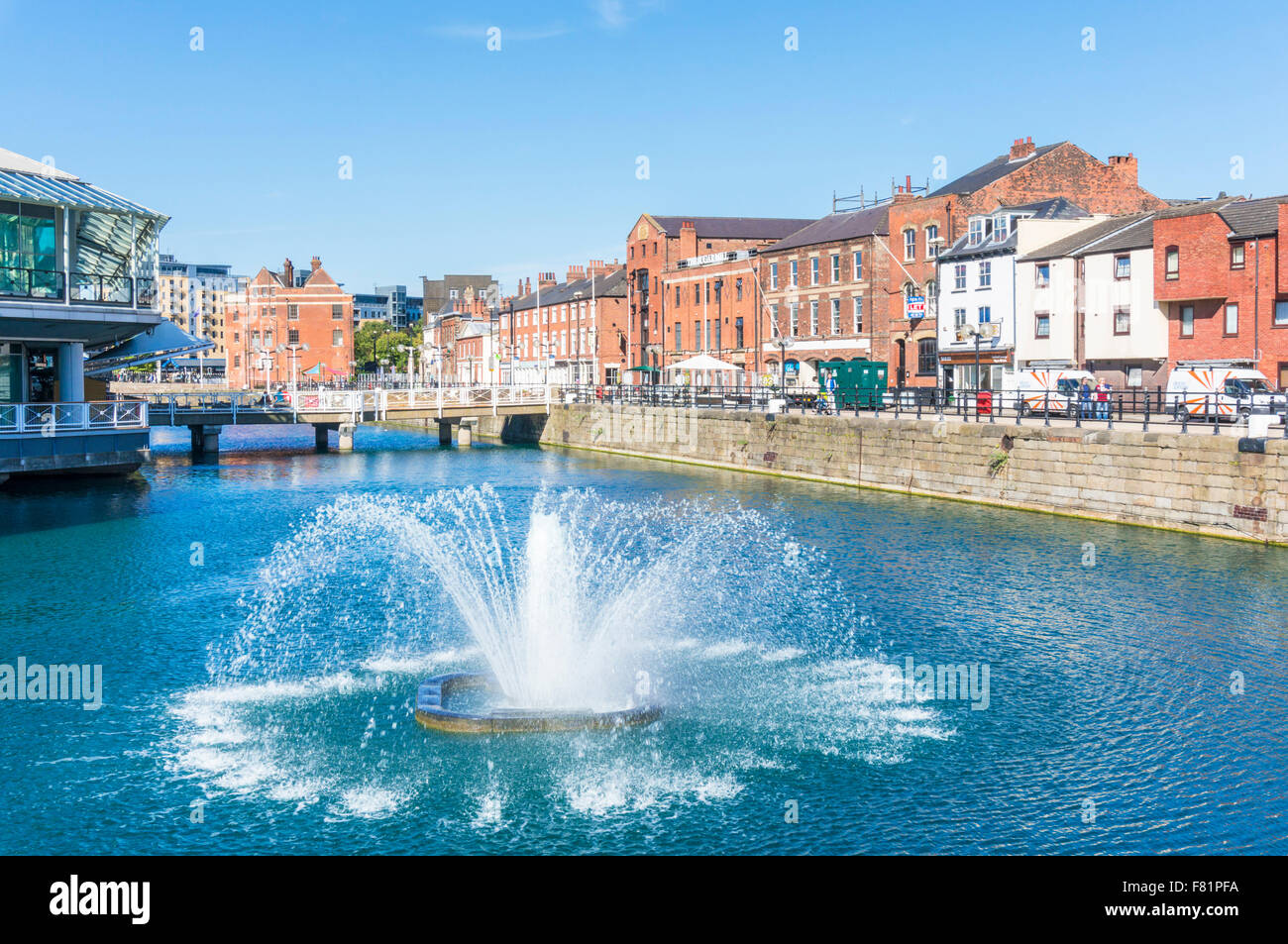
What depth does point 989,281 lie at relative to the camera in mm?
56031

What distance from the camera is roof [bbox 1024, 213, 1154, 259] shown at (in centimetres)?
4881

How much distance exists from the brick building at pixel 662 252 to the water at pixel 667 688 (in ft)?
184

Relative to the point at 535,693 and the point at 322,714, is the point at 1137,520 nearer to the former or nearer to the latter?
the point at 535,693

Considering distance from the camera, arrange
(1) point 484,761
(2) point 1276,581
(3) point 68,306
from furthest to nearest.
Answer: (3) point 68,306, (2) point 1276,581, (1) point 484,761

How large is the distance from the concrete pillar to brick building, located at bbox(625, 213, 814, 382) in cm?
4740

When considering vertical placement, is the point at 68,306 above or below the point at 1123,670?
above

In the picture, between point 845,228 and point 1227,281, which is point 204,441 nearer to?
point 845,228

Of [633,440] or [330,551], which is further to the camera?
[633,440]

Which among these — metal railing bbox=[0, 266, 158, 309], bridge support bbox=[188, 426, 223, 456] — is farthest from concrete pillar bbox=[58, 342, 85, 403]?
bridge support bbox=[188, 426, 223, 456]

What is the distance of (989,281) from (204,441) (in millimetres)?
41174

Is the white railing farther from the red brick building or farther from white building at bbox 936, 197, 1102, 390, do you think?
the red brick building
